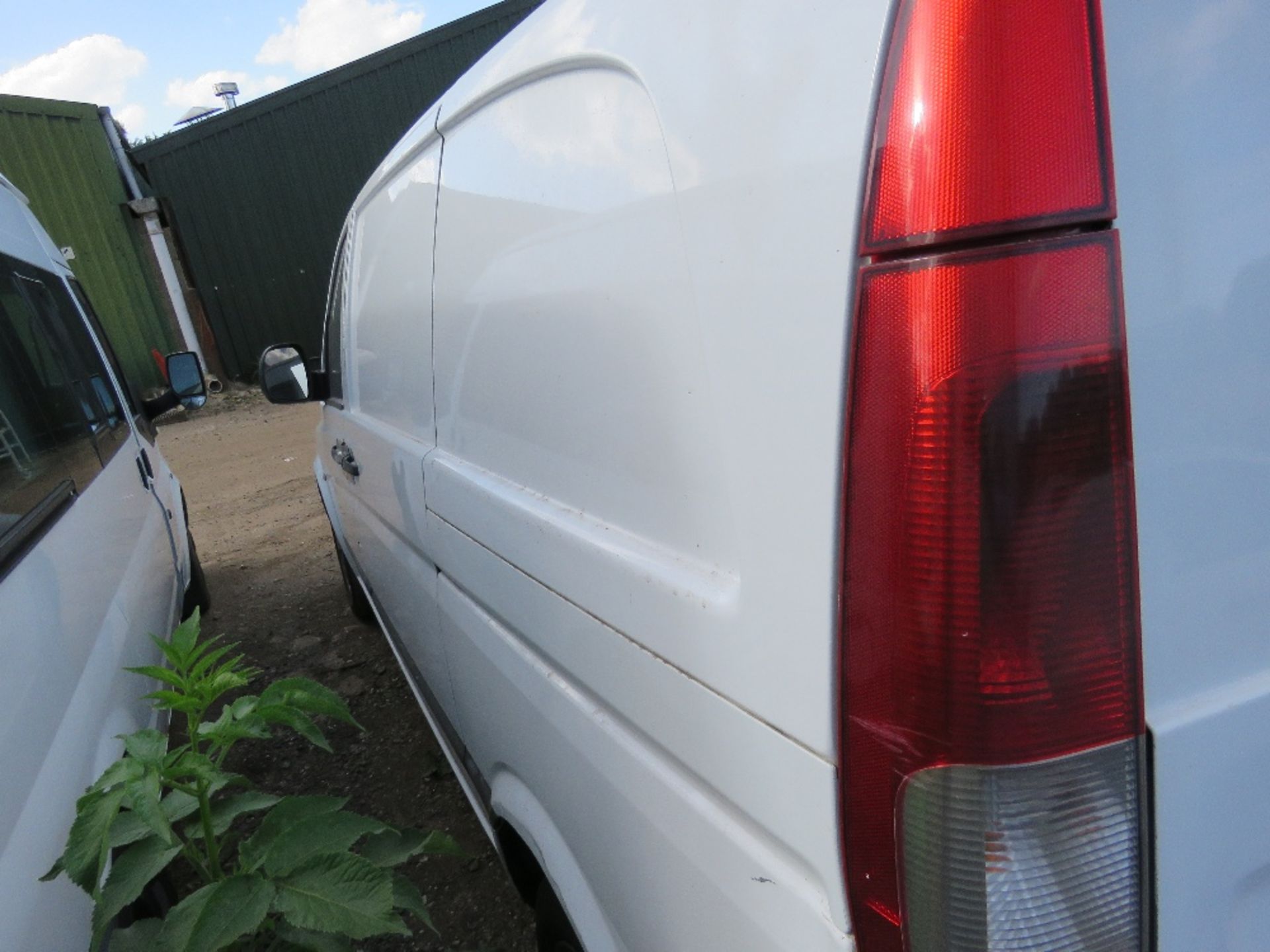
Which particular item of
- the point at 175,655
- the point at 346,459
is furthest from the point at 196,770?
the point at 346,459

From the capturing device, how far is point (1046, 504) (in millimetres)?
719

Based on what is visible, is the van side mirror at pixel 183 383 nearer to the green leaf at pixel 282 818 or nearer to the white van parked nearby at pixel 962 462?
the green leaf at pixel 282 818

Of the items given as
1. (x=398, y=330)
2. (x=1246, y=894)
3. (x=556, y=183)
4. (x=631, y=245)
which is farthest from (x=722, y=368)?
(x=398, y=330)

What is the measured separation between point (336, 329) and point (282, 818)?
7.38 feet

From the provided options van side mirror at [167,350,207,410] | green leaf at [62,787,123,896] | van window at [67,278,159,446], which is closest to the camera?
green leaf at [62,787,123,896]

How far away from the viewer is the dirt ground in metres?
2.46

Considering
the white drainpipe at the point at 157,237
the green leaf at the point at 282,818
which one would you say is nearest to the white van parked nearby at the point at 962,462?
the green leaf at the point at 282,818

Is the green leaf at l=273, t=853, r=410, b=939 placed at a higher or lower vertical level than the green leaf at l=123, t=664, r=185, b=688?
lower

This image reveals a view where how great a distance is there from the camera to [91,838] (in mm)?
1440

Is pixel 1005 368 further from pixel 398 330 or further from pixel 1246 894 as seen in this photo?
→ pixel 398 330

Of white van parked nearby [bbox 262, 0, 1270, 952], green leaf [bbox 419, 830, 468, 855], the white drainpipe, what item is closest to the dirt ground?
green leaf [bbox 419, 830, 468, 855]

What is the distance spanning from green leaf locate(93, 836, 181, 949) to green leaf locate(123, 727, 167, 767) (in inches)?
5.9

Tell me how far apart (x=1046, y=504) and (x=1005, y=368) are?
0.12 m

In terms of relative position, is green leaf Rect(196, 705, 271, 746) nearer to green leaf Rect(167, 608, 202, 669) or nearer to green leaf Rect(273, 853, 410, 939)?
green leaf Rect(167, 608, 202, 669)
